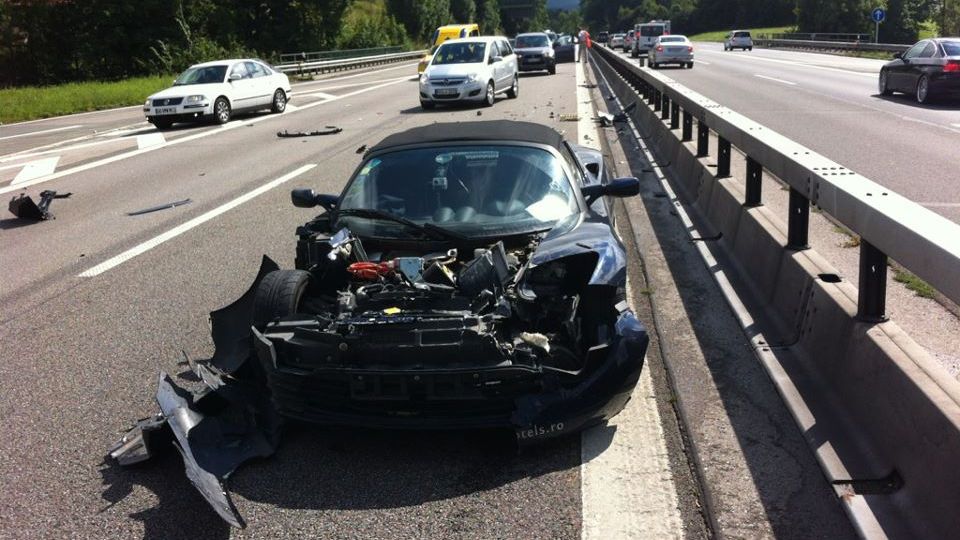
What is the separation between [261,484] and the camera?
13.6ft

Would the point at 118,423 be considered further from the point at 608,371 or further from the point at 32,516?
the point at 608,371

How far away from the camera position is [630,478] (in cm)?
407

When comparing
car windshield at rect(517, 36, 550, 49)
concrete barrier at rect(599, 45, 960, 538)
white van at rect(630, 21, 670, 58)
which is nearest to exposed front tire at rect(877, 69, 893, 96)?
car windshield at rect(517, 36, 550, 49)

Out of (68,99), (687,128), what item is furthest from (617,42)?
(687,128)

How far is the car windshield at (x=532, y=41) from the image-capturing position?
37.9 meters

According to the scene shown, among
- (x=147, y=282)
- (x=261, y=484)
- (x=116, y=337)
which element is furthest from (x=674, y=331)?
(x=147, y=282)

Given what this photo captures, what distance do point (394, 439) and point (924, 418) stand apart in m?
2.44

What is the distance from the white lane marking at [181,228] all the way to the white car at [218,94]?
9.98 metres

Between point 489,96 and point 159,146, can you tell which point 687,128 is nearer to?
point 159,146

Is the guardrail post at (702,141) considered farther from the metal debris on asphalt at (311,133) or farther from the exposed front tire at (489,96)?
the exposed front tire at (489,96)

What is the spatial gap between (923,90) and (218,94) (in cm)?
1738

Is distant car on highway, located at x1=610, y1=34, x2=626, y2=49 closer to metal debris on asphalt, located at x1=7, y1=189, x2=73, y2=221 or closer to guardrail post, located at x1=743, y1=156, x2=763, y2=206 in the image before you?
metal debris on asphalt, located at x1=7, y1=189, x2=73, y2=221

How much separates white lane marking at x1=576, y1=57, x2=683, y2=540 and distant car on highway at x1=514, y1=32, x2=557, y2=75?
110ft

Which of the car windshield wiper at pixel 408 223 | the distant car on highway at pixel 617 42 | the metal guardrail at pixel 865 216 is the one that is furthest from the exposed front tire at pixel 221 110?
the distant car on highway at pixel 617 42
